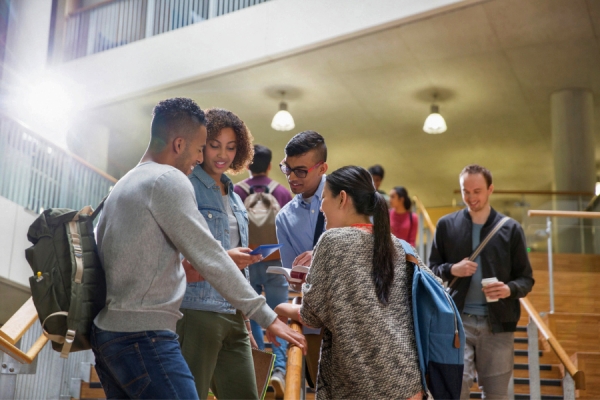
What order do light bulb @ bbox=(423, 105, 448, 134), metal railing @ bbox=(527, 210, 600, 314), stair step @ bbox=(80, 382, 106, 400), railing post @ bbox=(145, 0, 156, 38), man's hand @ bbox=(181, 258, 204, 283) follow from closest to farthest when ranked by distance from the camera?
man's hand @ bbox=(181, 258, 204, 283) < stair step @ bbox=(80, 382, 106, 400) < metal railing @ bbox=(527, 210, 600, 314) < railing post @ bbox=(145, 0, 156, 38) < light bulb @ bbox=(423, 105, 448, 134)

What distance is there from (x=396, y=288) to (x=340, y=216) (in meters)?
0.38

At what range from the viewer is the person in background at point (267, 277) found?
17.0 ft

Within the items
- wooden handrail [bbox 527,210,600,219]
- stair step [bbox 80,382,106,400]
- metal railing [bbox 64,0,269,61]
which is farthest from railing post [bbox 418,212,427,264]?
stair step [bbox 80,382,106,400]

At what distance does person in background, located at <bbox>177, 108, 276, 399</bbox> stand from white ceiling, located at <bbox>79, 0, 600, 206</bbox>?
6.65 meters

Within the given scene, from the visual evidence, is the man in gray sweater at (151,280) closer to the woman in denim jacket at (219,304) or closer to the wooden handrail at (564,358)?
the woman in denim jacket at (219,304)

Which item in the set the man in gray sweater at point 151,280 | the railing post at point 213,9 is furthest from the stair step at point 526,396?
the railing post at point 213,9

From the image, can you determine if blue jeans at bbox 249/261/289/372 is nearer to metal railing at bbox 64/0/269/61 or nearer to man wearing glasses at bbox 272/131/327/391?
man wearing glasses at bbox 272/131/327/391

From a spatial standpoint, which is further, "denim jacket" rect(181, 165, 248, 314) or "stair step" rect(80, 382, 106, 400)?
"stair step" rect(80, 382, 106, 400)

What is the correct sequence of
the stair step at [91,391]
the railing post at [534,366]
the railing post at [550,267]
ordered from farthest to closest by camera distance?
the railing post at [550,267] < the stair step at [91,391] < the railing post at [534,366]

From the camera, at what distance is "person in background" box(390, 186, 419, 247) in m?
8.55

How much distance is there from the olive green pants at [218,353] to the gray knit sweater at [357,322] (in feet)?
1.52

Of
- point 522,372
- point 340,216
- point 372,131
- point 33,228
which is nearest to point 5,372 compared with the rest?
point 33,228

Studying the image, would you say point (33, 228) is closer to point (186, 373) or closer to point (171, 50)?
point (186, 373)

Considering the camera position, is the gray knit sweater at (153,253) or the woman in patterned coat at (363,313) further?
the woman in patterned coat at (363,313)
